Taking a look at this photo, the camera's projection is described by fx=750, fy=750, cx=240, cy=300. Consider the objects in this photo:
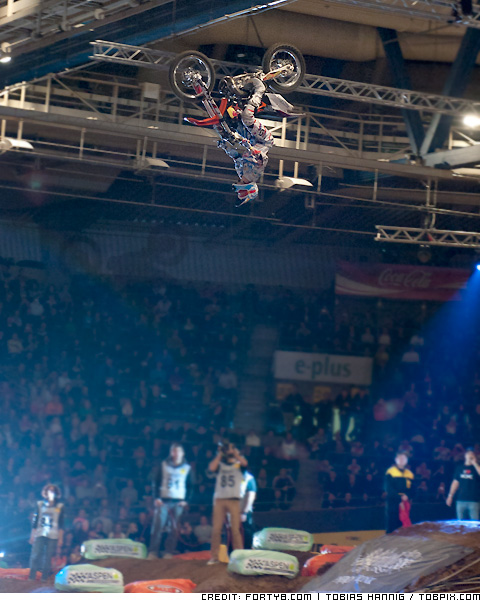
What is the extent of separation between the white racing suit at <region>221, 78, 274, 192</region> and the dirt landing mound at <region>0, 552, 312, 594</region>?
552 cm

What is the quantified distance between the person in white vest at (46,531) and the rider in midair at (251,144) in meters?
5.94

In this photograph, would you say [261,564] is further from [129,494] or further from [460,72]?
[460,72]

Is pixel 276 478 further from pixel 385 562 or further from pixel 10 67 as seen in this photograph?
pixel 10 67

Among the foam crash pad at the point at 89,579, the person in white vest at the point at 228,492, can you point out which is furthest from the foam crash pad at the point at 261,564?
the foam crash pad at the point at 89,579

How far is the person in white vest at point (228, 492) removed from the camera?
11461mm

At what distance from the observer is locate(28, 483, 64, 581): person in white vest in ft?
35.4

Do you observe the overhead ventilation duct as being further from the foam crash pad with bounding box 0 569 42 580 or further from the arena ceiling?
the foam crash pad with bounding box 0 569 42 580

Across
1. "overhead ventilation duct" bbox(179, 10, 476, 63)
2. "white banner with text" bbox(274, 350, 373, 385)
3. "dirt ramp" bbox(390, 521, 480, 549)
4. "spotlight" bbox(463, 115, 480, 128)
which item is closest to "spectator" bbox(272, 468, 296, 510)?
"white banner with text" bbox(274, 350, 373, 385)

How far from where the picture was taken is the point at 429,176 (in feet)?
42.8

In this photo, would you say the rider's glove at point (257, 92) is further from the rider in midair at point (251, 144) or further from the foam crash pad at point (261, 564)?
the foam crash pad at point (261, 564)

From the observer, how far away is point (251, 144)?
24.4 ft

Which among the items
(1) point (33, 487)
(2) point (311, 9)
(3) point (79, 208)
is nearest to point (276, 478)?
(1) point (33, 487)

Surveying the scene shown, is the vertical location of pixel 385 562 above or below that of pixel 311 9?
below

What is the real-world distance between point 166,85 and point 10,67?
9.27 feet
